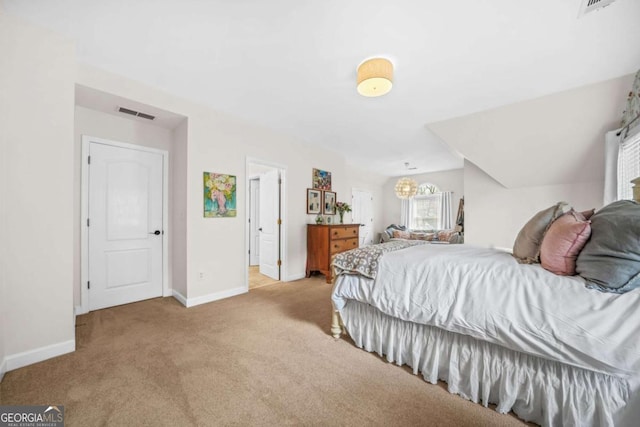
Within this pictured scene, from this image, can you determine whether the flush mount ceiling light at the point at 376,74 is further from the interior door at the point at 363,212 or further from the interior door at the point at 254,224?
the interior door at the point at 363,212

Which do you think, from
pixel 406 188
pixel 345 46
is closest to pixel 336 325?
pixel 345 46

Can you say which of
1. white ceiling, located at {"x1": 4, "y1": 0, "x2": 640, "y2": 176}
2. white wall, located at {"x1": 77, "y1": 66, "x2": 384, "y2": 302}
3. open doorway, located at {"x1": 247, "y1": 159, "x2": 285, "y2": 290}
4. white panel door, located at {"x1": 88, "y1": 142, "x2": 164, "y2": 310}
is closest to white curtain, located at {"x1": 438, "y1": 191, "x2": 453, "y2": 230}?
white ceiling, located at {"x1": 4, "y1": 0, "x2": 640, "y2": 176}

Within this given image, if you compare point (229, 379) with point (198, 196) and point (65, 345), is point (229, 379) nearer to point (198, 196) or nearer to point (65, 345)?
point (65, 345)

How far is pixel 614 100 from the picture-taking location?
2.26 meters

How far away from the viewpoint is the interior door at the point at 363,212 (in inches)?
283

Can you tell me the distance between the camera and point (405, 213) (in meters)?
7.77

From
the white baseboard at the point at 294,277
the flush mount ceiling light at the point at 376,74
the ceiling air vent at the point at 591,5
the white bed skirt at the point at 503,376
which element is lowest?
the white baseboard at the point at 294,277

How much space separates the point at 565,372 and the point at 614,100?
8.85 feet

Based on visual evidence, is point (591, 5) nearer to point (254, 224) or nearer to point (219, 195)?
point (219, 195)

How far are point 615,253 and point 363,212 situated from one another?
6.47 meters

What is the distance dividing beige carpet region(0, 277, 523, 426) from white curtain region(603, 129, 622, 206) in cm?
261

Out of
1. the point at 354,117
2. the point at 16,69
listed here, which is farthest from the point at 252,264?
the point at 16,69

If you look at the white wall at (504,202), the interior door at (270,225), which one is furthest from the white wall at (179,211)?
the white wall at (504,202)

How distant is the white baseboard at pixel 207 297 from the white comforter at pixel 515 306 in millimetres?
2167
